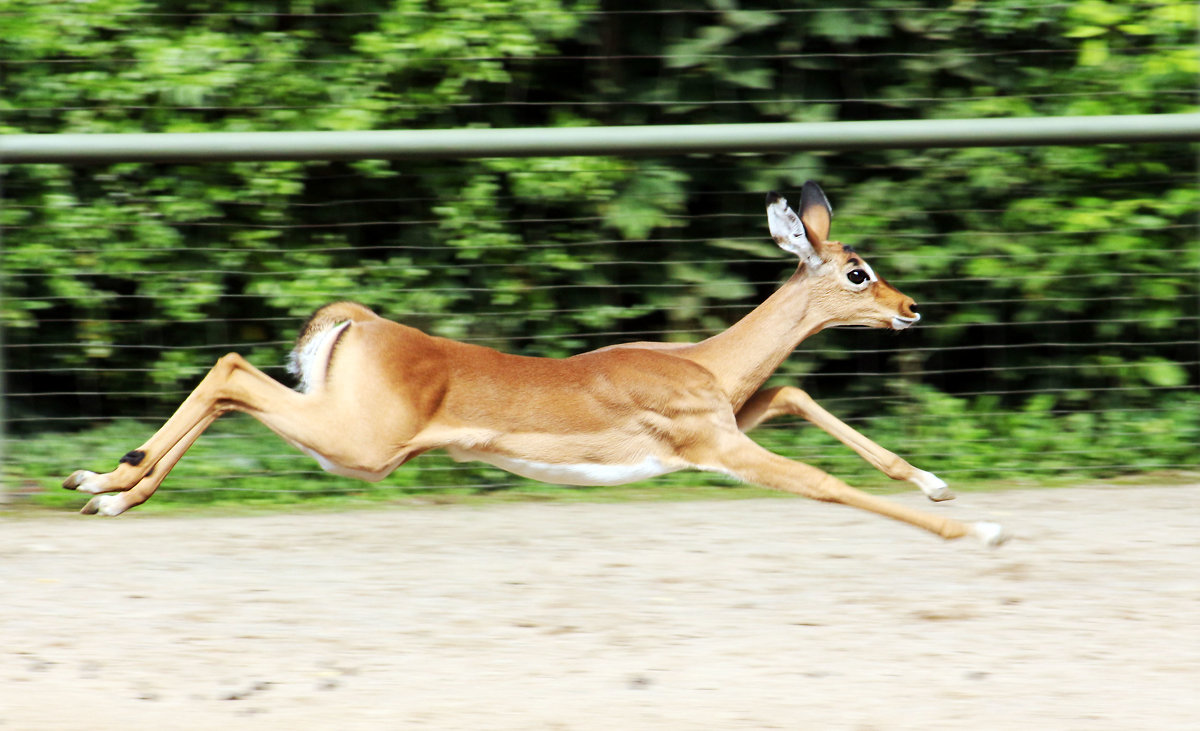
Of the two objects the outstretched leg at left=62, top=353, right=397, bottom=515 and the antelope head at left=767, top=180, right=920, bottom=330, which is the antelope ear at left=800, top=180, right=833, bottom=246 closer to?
the antelope head at left=767, top=180, right=920, bottom=330

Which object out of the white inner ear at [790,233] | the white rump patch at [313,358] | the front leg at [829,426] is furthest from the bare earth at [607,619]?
the white inner ear at [790,233]

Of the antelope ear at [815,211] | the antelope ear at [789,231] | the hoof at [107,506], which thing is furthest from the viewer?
the antelope ear at [815,211]

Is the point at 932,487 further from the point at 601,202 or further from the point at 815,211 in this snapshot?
the point at 601,202

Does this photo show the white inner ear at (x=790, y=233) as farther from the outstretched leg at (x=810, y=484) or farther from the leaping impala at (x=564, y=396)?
the outstretched leg at (x=810, y=484)

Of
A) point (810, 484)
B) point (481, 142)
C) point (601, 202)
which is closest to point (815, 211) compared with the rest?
point (810, 484)

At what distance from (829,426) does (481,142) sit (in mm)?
1558

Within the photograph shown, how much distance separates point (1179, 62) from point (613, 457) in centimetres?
393

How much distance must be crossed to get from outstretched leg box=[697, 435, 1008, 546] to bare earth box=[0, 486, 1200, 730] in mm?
483

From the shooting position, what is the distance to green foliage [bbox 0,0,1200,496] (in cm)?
565

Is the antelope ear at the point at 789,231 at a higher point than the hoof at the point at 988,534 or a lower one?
higher

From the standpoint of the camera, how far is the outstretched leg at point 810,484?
358 cm

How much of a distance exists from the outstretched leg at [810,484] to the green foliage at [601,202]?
190 cm

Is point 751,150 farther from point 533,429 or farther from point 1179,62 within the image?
point 1179,62

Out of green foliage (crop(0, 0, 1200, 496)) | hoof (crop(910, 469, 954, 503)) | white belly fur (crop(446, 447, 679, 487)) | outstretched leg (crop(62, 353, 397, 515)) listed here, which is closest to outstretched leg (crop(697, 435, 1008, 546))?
hoof (crop(910, 469, 954, 503))
